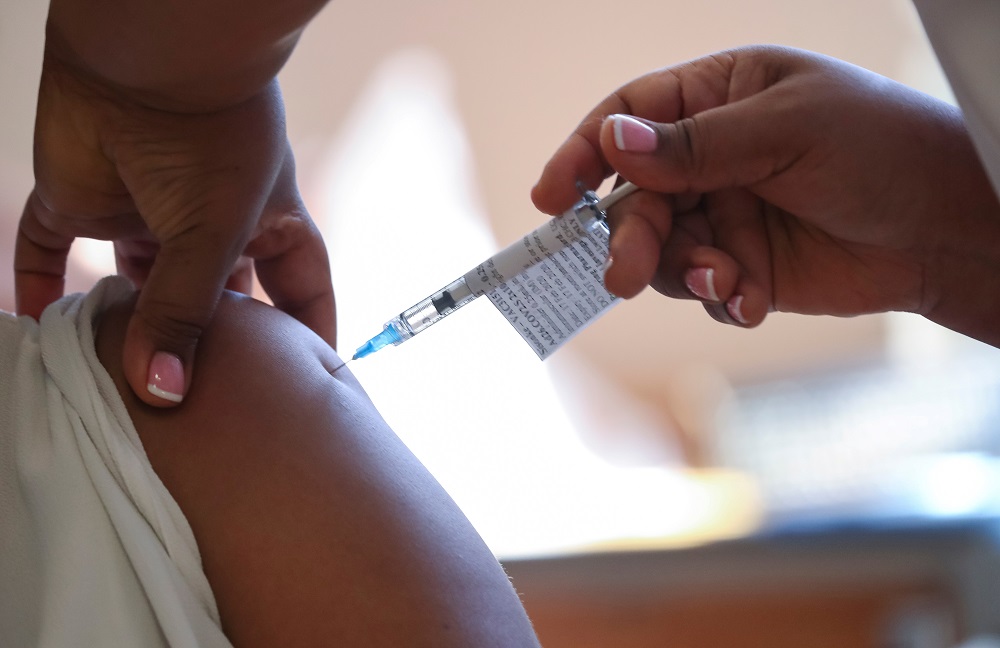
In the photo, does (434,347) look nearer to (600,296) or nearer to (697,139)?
(600,296)


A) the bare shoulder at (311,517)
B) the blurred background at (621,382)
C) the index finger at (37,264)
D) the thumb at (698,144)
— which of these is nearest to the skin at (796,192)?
the thumb at (698,144)

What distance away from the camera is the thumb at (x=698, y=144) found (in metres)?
0.68

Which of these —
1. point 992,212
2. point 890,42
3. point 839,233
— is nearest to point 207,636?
point 839,233

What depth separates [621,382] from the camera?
196 centimetres

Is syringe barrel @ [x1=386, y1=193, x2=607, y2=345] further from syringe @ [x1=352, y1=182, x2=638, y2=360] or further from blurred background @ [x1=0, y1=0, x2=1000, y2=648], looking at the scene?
blurred background @ [x1=0, y1=0, x2=1000, y2=648]

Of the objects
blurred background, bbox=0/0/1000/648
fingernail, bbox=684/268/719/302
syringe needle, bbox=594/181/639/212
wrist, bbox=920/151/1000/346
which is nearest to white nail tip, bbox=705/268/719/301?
fingernail, bbox=684/268/719/302

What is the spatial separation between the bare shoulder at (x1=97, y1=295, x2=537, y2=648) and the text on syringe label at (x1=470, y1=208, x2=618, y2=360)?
6.8 inches

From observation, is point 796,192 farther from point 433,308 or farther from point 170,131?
point 170,131

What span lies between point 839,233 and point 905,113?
120 millimetres

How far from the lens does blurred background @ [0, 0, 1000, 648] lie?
1.47 metres

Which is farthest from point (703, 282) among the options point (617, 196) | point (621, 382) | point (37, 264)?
point (621, 382)

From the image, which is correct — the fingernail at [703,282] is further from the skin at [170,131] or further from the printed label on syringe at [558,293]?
the skin at [170,131]

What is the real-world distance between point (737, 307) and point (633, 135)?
193 millimetres

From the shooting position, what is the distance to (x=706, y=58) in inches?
31.7
